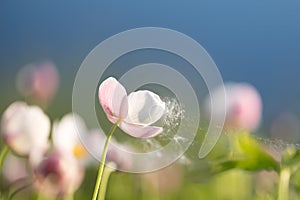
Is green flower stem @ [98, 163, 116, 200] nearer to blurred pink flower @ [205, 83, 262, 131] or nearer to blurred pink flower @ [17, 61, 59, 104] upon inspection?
blurred pink flower @ [205, 83, 262, 131]

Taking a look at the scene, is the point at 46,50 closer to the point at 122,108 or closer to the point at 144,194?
the point at 144,194

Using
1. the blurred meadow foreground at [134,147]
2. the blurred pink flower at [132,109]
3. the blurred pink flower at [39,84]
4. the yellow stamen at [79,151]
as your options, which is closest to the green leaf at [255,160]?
the blurred meadow foreground at [134,147]

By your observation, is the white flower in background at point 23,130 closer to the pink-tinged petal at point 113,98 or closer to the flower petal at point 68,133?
the flower petal at point 68,133

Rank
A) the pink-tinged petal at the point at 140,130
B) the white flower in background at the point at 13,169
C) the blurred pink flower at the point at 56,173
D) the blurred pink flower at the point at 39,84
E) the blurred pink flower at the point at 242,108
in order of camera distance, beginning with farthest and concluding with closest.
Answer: the blurred pink flower at the point at 39,84 < the blurred pink flower at the point at 242,108 < the white flower in background at the point at 13,169 < the blurred pink flower at the point at 56,173 < the pink-tinged petal at the point at 140,130

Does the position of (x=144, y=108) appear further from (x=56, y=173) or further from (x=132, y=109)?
(x=56, y=173)

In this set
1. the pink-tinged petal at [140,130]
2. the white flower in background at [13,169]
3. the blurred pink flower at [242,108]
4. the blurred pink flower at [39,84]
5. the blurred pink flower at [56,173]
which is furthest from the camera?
the blurred pink flower at [39,84]

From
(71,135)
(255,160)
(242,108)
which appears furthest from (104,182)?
(242,108)

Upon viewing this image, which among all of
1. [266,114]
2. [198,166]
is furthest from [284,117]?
[198,166]

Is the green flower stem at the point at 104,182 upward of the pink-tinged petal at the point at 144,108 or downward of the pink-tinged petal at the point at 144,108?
downward
